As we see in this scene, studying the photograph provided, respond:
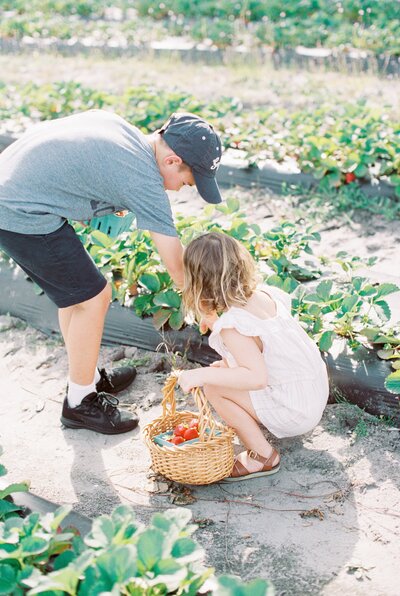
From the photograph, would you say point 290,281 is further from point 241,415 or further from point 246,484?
point 246,484

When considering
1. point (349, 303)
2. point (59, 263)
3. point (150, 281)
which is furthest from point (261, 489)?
point (150, 281)

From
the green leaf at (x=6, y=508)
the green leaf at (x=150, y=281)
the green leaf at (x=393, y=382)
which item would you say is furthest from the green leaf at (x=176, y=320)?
the green leaf at (x=6, y=508)

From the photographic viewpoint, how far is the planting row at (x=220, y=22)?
10.8 meters

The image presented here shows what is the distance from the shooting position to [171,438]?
3148 millimetres

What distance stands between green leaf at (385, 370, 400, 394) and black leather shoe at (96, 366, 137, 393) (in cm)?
120

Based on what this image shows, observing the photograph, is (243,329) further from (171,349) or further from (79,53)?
(79,53)

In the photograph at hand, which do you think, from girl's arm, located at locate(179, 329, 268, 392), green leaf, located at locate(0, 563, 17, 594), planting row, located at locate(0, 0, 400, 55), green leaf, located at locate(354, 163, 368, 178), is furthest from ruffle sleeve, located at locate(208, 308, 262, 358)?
planting row, located at locate(0, 0, 400, 55)

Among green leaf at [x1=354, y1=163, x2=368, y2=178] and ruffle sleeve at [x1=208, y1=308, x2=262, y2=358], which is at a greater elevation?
ruffle sleeve at [x1=208, y1=308, x2=262, y2=358]

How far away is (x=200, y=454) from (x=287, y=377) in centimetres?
45

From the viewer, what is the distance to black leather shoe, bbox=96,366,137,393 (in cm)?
373

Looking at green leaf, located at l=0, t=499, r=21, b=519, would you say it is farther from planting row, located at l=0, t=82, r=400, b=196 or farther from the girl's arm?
planting row, located at l=0, t=82, r=400, b=196

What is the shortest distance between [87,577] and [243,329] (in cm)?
117

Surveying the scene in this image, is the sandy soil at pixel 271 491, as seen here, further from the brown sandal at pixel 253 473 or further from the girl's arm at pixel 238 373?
the girl's arm at pixel 238 373

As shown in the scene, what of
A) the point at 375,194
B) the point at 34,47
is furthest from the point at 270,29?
the point at 375,194
